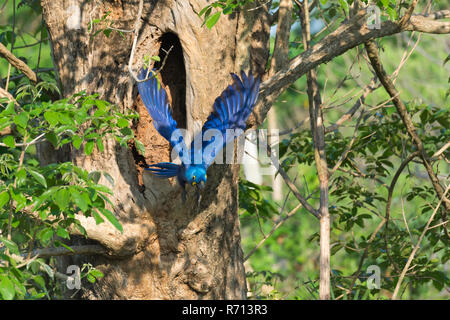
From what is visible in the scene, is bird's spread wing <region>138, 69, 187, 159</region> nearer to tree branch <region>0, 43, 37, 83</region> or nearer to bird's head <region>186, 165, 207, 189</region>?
bird's head <region>186, 165, 207, 189</region>

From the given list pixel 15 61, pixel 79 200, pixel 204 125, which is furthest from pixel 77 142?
pixel 15 61

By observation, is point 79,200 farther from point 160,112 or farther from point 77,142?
point 160,112

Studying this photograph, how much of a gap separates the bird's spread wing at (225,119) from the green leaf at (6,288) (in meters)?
1.16

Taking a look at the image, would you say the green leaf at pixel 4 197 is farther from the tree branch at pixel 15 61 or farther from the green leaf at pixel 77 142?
the tree branch at pixel 15 61

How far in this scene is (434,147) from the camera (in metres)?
4.34

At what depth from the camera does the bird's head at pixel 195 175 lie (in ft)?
9.12

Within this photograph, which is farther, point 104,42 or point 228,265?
point 228,265

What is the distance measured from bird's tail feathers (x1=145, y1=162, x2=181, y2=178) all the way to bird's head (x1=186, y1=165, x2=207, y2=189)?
3.3 inches

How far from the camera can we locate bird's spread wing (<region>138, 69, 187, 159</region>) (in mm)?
2898

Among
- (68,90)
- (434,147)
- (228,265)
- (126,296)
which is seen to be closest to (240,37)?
(68,90)

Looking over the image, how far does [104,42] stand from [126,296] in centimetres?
139

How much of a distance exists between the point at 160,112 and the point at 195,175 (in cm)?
40

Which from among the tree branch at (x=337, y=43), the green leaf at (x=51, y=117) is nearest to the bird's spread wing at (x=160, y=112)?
the tree branch at (x=337, y=43)
